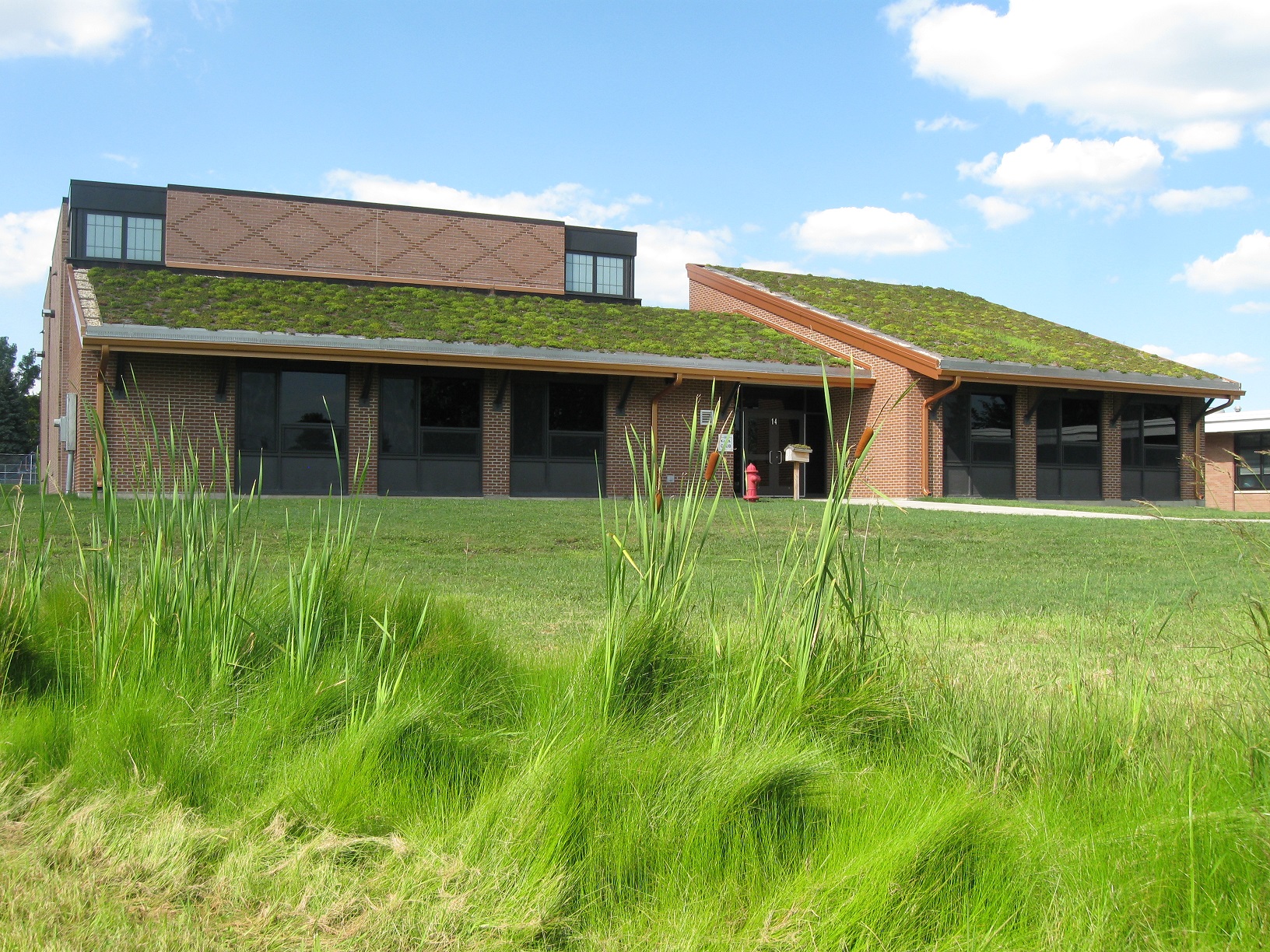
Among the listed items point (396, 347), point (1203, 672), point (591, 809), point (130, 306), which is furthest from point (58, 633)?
point (130, 306)

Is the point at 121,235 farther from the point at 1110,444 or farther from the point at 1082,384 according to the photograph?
the point at 1110,444

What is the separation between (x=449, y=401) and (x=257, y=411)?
135 inches

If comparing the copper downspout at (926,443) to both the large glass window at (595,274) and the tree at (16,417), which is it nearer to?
the large glass window at (595,274)

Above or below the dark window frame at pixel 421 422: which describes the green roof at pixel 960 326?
above

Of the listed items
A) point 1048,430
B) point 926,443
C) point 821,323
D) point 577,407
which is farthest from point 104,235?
point 1048,430

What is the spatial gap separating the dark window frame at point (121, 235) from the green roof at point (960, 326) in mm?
14165

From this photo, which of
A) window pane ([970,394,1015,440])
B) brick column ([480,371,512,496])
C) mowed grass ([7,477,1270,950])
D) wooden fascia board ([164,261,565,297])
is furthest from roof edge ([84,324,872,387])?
mowed grass ([7,477,1270,950])

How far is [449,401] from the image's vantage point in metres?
19.5

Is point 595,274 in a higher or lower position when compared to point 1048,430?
higher

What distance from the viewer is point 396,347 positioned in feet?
59.4

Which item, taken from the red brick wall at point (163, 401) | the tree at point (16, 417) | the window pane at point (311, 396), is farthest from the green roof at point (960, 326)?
the tree at point (16, 417)

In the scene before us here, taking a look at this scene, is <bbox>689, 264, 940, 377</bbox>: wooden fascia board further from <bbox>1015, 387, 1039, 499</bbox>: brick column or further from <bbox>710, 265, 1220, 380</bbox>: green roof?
<bbox>1015, 387, 1039, 499</bbox>: brick column

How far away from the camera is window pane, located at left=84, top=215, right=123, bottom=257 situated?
2516 cm

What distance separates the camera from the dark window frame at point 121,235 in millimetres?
24756
